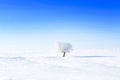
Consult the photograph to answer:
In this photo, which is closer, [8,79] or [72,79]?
[8,79]

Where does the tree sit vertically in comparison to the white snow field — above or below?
above

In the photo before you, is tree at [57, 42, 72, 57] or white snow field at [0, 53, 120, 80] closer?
white snow field at [0, 53, 120, 80]

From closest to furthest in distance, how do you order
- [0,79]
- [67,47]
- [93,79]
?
1. [0,79]
2. [93,79]
3. [67,47]

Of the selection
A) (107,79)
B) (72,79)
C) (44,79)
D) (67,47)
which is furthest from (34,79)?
(67,47)

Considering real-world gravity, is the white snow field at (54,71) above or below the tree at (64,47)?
below

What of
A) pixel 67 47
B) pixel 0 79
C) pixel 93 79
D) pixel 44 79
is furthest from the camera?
pixel 67 47

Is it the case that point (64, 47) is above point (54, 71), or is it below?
above

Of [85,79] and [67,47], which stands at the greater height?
[67,47]

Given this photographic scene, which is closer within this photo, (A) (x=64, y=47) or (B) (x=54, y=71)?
(B) (x=54, y=71)

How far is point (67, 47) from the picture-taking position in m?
67.0

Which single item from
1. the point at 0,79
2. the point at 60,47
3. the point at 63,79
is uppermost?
the point at 60,47

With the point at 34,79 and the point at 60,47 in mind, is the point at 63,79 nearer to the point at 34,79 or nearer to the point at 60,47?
the point at 34,79

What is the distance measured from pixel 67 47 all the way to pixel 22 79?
5304cm

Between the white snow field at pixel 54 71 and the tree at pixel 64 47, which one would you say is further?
the tree at pixel 64 47
